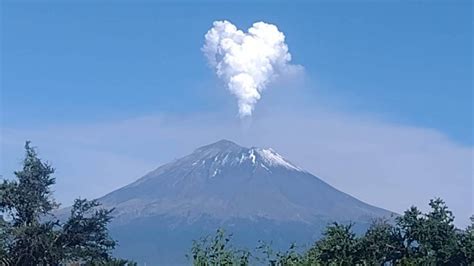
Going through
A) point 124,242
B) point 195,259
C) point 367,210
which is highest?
point 367,210

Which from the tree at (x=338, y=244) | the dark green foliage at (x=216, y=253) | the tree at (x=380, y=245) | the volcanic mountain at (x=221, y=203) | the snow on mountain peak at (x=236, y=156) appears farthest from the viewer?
the snow on mountain peak at (x=236, y=156)

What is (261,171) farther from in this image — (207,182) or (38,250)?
(38,250)

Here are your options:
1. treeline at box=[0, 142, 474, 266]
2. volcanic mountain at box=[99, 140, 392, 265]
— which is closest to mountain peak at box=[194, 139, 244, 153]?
volcanic mountain at box=[99, 140, 392, 265]

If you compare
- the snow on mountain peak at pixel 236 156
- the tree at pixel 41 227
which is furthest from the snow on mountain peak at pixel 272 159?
the tree at pixel 41 227

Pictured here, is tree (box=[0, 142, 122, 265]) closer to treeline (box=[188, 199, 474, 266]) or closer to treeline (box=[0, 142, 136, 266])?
treeline (box=[0, 142, 136, 266])

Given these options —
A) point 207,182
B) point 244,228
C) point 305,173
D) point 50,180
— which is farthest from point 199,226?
point 50,180

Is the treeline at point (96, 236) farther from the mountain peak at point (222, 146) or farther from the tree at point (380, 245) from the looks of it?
the mountain peak at point (222, 146)

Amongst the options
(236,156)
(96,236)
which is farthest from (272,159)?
(96,236)
